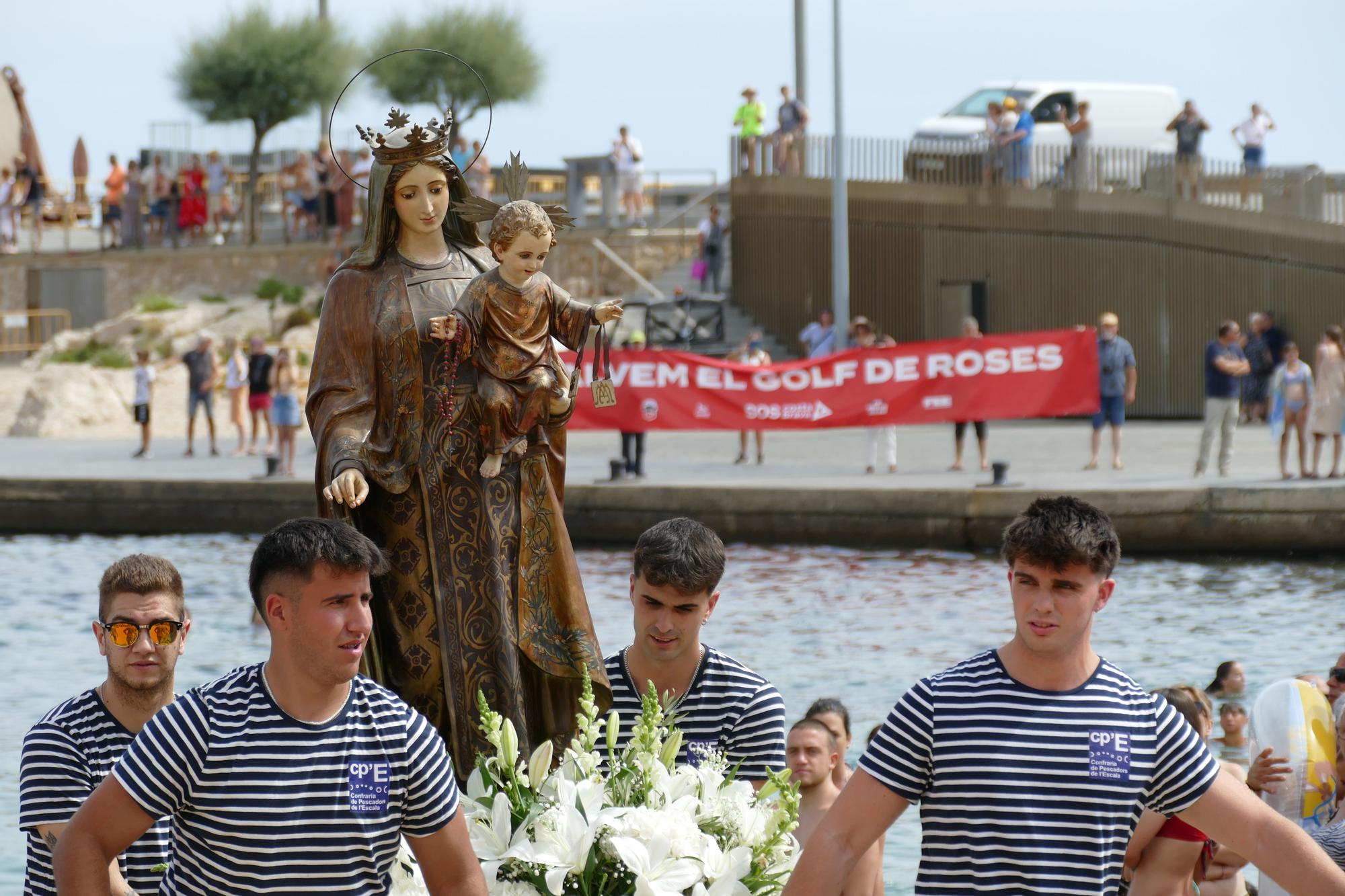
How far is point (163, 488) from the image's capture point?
18844 millimetres

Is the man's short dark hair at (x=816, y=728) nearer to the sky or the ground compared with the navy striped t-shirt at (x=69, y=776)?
nearer to the ground

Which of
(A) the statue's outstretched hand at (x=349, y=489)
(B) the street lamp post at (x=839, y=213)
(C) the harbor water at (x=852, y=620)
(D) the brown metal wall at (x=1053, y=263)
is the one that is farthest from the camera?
(D) the brown metal wall at (x=1053, y=263)

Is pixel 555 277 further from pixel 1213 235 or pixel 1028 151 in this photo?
pixel 1213 235

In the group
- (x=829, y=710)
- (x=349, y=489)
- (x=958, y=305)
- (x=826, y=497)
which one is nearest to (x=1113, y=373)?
(x=826, y=497)

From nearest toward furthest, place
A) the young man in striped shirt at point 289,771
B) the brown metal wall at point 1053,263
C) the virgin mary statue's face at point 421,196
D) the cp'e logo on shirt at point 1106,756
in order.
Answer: the young man in striped shirt at point 289,771, the cp'e logo on shirt at point 1106,756, the virgin mary statue's face at point 421,196, the brown metal wall at point 1053,263

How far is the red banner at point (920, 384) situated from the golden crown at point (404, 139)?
13.8 metres

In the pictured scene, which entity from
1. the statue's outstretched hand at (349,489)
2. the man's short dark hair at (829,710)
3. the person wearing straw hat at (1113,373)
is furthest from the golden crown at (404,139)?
the person wearing straw hat at (1113,373)

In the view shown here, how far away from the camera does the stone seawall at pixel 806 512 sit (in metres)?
16.1

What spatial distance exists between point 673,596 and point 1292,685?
2.95 meters

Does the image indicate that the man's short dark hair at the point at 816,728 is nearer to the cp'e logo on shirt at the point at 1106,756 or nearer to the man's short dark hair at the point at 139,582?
the man's short dark hair at the point at 139,582

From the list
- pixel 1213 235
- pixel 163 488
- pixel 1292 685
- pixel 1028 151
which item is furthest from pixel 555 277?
pixel 1292 685

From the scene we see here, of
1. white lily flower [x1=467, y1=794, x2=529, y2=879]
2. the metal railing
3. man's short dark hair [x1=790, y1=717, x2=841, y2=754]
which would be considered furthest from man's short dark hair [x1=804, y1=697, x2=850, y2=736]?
the metal railing

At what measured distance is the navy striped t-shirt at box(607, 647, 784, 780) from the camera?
4434 mm

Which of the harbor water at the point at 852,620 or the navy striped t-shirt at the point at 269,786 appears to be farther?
the harbor water at the point at 852,620
